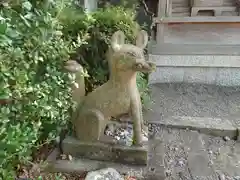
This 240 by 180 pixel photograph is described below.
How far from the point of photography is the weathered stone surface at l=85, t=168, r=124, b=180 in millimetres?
1829

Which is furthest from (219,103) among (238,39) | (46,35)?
(46,35)

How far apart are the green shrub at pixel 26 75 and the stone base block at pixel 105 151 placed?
0.33 metres

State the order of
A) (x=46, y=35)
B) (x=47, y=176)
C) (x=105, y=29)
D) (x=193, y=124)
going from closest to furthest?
(x=46, y=35) < (x=47, y=176) < (x=105, y=29) < (x=193, y=124)

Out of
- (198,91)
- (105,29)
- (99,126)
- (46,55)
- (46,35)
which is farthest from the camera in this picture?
(198,91)

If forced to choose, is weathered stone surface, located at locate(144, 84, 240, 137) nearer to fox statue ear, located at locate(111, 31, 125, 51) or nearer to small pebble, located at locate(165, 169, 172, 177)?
small pebble, located at locate(165, 169, 172, 177)

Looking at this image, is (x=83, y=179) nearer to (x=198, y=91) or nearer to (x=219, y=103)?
(x=219, y=103)

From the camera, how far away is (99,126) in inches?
79.0

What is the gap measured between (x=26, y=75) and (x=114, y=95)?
2.04 feet

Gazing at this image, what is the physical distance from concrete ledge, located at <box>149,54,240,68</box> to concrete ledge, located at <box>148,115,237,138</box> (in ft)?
4.22

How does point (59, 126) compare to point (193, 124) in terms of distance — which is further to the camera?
point (193, 124)

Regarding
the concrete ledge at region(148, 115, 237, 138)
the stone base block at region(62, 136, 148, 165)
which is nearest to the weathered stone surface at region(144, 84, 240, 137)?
the concrete ledge at region(148, 115, 237, 138)

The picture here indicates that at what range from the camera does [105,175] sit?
1849 mm

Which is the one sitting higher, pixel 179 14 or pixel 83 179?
pixel 179 14

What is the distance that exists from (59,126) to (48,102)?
1.32 ft
